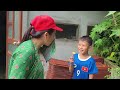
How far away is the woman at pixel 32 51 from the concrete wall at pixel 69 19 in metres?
2.98

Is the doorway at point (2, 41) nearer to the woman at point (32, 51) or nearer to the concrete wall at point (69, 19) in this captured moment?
the concrete wall at point (69, 19)

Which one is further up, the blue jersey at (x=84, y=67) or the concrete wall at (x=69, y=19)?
the concrete wall at (x=69, y=19)

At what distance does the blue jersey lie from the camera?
2967 mm

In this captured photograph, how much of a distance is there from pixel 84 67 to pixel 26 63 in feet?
4.26

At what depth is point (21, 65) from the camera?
69.2 inches

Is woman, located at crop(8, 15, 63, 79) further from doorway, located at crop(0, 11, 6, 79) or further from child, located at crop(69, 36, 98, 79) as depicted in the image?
doorway, located at crop(0, 11, 6, 79)

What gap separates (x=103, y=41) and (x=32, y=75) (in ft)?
9.86

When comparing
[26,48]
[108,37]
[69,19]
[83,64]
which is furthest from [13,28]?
[26,48]

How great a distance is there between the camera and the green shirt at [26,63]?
175 cm

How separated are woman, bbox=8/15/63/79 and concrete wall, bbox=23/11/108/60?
2.98m

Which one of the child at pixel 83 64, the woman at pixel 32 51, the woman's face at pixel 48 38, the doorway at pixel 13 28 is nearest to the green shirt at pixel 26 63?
the woman at pixel 32 51

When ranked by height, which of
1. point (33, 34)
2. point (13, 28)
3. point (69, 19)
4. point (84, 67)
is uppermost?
point (69, 19)

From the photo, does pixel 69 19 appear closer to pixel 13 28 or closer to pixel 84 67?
pixel 13 28
